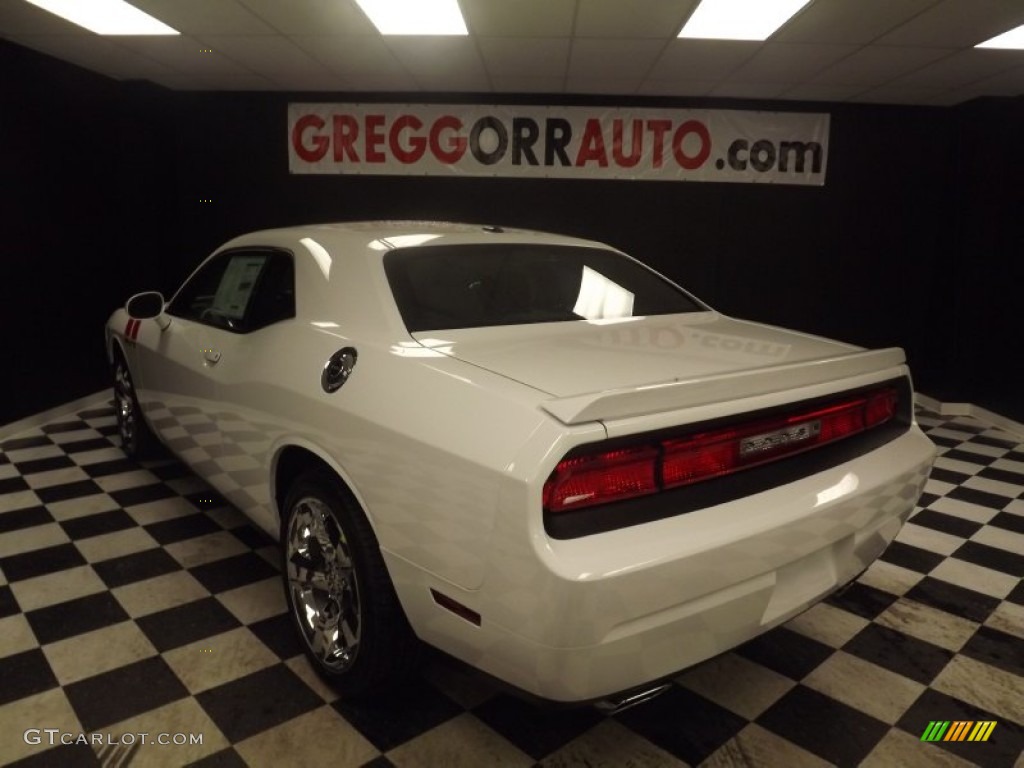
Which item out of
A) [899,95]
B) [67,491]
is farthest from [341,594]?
[899,95]

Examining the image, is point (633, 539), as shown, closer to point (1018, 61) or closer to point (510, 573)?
point (510, 573)

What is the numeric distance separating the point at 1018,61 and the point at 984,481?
9.31ft

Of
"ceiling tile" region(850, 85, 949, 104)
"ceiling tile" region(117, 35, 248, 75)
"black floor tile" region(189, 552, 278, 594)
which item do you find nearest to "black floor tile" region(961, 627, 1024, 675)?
"black floor tile" region(189, 552, 278, 594)

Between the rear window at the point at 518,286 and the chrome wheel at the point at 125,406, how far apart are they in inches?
89.0

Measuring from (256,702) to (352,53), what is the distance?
4.26 metres

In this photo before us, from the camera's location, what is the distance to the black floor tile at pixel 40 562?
2.40 meters

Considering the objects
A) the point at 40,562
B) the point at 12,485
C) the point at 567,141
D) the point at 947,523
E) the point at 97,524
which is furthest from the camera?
the point at 567,141

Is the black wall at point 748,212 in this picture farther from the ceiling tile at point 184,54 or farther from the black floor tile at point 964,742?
the black floor tile at point 964,742

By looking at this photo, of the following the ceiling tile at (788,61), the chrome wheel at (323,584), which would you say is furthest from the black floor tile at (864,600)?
the ceiling tile at (788,61)

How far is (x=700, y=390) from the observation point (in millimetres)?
1329

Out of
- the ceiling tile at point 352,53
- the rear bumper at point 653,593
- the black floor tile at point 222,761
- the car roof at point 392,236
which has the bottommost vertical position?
the black floor tile at point 222,761

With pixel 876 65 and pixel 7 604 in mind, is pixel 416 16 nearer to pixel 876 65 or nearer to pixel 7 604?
pixel 876 65

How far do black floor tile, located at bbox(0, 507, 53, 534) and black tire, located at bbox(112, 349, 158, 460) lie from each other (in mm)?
573

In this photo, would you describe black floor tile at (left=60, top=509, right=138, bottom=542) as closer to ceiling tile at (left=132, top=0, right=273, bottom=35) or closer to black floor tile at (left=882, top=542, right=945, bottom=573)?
ceiling tile at (left=132, top=0, right=273, bottom=35)
